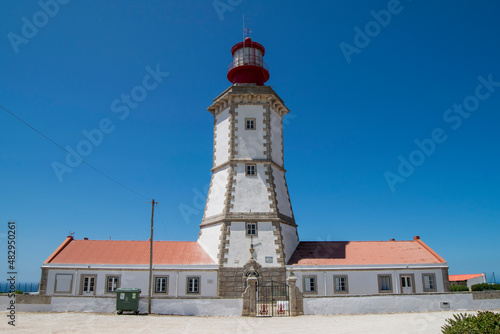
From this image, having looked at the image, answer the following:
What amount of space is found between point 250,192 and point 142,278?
8.42m

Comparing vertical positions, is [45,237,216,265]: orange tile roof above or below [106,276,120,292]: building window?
above

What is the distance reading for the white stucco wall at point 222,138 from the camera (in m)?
26.5

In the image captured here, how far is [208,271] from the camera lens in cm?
2358

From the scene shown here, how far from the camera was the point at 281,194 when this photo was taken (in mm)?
26312

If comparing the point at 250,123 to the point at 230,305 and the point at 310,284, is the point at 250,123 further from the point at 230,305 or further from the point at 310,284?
the point at 230,305

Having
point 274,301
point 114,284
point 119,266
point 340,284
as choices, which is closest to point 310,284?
point 340,284

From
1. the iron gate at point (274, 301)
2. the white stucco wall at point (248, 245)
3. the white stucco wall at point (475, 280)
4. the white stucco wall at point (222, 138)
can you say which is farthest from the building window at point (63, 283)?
the white stucco wall at point (475, 280)

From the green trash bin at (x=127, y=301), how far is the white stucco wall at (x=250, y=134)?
1055 centimetres

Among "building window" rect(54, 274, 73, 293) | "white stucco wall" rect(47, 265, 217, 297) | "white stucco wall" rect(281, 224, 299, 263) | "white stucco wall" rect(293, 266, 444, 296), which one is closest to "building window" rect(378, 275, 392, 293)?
"white stucco wall" rect(293, 266, 444, 296)

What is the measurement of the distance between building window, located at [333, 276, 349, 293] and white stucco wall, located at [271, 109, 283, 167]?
27.8ft

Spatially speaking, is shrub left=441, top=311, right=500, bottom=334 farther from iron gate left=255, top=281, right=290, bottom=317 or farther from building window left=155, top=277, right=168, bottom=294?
building window left=155, top=277, right=168, bottom=294

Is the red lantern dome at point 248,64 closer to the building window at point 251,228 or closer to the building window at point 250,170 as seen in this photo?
the building window at point 250,170

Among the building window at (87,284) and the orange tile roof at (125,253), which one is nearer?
the building window at (87,284)

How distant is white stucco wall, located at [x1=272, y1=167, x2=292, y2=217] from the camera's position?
25719 mm
